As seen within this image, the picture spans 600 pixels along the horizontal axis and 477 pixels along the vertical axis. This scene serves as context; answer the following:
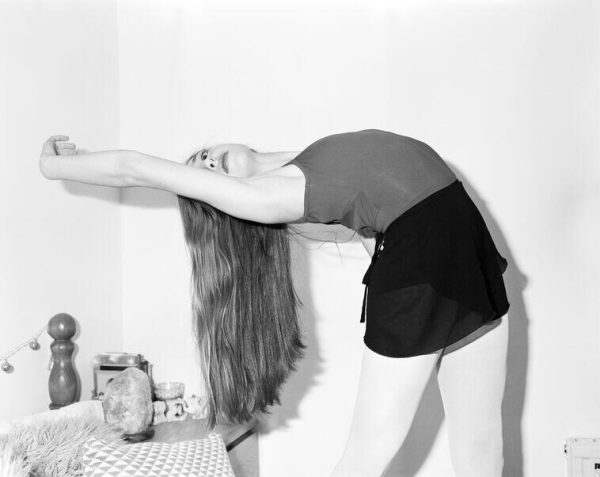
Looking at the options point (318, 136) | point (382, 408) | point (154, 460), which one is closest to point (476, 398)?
point (382, 408)

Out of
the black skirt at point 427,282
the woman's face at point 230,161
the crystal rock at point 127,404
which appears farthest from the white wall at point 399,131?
the black skirt at point 427,282

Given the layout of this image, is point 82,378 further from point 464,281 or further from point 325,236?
point 464,281

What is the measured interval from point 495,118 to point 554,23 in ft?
1.16

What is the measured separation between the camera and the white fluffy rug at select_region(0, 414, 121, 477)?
165 centimetres

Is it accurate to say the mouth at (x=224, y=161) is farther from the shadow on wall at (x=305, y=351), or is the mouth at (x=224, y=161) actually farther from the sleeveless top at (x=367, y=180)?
the shadow on wall at (x=305, y=351)

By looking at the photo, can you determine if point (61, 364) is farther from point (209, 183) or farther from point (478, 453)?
point (478, 453)

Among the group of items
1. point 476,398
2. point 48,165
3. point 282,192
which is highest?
point 48,165

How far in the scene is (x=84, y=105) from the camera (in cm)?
268

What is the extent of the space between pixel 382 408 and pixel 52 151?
1014mm

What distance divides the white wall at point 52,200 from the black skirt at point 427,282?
1.19 m

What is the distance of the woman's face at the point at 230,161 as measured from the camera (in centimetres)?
196

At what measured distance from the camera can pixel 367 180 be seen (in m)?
1.65

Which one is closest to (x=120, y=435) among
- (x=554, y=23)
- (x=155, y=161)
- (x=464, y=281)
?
(x=155, y=161)

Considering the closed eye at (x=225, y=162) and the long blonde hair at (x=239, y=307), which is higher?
the closed eye at (x=225, y=162)
